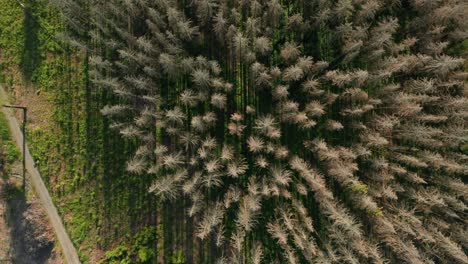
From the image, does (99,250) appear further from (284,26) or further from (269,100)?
(284,26)

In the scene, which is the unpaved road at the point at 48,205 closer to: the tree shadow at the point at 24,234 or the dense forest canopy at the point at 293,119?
the tree shadow at the point at 24,234

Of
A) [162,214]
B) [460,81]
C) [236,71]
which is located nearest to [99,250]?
[162,214]

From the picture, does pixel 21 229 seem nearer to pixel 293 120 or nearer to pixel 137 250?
pixel 137 250

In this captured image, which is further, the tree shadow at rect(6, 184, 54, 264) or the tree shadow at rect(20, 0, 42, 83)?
the tree shadow at rect(20, 0, 42, 83)

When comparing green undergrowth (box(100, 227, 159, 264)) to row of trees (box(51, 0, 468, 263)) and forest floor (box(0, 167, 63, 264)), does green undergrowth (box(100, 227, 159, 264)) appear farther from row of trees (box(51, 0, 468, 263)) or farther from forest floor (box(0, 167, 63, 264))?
forest floor (box(0, 167, 63, 264))

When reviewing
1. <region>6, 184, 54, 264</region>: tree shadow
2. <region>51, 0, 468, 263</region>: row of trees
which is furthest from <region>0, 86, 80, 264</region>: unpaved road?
<region>51, 0, 468, 263</region>: row of trees
